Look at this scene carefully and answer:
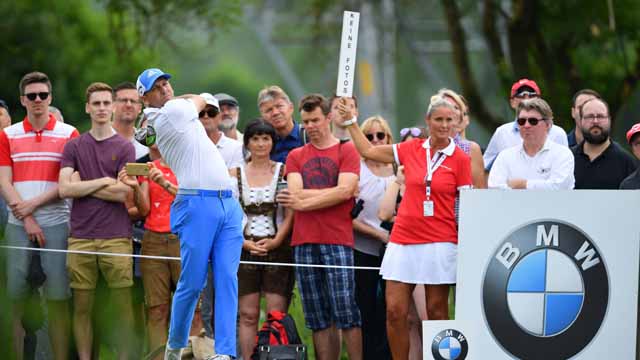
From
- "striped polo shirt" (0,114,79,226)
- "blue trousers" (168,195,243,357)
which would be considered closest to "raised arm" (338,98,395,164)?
"blue trousers" (168,195,243,357)

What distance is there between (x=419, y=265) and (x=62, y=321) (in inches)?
98.7

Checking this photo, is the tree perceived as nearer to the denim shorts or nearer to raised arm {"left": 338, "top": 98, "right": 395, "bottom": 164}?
raised arm {"left": 338, "top": 98, "right": 395, "bottom": 164}

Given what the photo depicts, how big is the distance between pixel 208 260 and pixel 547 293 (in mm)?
2231

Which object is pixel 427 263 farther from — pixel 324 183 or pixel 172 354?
pixel 172 354

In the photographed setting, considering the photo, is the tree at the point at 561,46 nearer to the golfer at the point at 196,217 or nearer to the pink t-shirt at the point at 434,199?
the pink t-shirt at the point at 434,199

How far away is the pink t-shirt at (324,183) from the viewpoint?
30.9 feet

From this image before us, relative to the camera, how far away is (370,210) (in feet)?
32.3

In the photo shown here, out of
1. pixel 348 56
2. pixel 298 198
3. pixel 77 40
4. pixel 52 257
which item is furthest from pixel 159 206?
pixel 77 40

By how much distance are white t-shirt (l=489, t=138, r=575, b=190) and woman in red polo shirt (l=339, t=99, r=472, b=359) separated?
13.3 inches

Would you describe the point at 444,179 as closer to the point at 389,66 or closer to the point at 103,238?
the point at 103,238

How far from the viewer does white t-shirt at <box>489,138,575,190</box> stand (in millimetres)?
8727

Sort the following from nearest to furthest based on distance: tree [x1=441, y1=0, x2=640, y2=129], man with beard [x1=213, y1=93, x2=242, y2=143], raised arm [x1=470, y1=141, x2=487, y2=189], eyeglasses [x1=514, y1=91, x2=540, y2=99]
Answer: raised arm [x1=470, y1=141, x2=487, y2=189]
eyeglasses [x1=514, y1=91, x2=540, y2=99]
man with beard [x1=213, y1=93, x2=242, y2=143]
tree [x1=441, y1=0, x2=640, y2=129]

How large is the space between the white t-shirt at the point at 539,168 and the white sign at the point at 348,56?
118 centimetres

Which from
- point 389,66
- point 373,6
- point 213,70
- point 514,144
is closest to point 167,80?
point 514,144
